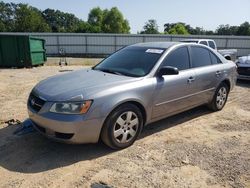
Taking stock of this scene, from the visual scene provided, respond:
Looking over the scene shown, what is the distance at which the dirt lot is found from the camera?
3.48 m

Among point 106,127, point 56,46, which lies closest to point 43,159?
point 106,127

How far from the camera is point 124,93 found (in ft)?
13.5

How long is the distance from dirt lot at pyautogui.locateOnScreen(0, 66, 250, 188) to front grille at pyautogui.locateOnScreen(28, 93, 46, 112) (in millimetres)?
633

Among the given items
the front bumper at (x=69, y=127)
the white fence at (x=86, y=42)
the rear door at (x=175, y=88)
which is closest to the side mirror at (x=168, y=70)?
the rear door at (x=175, y=88)

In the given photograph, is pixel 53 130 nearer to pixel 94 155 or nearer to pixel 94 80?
pixel 94 155

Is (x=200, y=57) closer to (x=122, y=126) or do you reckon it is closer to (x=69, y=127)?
(x=122, y=126)

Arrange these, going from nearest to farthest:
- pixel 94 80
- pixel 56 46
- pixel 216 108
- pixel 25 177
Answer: pixel 25 177, pixel 94 80, pixel 216 108, pixel 56 46

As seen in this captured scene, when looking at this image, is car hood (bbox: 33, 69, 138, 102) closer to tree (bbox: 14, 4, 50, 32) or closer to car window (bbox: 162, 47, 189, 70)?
car window (bbox: 162, 47, 189, 70)

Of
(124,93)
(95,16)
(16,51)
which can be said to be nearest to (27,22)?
(95,16)

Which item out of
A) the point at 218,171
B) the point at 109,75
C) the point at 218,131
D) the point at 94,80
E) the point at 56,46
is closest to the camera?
the point at 218,171

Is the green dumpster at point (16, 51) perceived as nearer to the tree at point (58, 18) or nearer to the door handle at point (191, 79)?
the door handle at point (191, 79)

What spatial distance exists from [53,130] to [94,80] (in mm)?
982

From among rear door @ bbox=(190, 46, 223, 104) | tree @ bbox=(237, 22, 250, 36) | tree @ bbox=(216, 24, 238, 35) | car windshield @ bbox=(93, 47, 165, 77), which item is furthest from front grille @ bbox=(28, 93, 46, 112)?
tree @ bbox=(216, 24, 238, 35)

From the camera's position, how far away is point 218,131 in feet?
17.0
